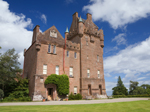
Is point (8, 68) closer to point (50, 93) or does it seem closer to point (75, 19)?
point (50, 93)

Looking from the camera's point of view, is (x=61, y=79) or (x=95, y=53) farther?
(x=95, y=53)

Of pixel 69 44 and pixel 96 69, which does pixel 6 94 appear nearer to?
pixel 69 44

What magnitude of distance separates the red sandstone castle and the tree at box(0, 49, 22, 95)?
3164 millimetres

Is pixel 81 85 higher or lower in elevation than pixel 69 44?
lower

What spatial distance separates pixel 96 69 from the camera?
3519cm

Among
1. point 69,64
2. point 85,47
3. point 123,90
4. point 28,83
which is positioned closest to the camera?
point 28,83

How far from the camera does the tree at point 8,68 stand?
26003 mm

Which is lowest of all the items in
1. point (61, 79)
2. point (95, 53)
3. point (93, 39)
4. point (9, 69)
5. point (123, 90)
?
point (123, 90)

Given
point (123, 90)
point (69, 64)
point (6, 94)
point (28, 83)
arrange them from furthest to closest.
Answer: point (123, 90), point (69, 64), point (28, 83), point (6, 94)

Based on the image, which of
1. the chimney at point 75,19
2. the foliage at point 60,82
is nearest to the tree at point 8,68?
the foliage at point 60,82

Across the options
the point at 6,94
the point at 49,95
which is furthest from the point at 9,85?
the point at 49,95

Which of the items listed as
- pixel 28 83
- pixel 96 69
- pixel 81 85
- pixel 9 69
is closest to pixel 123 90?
pixel 96 69

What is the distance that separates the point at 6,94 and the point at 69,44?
17.3m

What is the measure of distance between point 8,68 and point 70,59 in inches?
526
